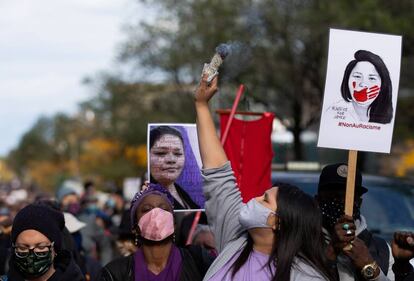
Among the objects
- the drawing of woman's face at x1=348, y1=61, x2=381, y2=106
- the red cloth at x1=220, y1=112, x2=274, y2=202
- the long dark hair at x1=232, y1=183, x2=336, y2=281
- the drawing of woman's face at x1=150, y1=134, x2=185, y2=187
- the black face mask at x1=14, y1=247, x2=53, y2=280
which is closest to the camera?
the long dark hair at x1=232, y1=183, x2=336, y2=281

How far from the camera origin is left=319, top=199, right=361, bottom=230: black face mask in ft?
15.1

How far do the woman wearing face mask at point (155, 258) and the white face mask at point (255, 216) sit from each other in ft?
1.84

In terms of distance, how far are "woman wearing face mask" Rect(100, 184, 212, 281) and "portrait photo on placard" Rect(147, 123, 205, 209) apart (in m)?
1.19

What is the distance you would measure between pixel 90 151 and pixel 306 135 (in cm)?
4535

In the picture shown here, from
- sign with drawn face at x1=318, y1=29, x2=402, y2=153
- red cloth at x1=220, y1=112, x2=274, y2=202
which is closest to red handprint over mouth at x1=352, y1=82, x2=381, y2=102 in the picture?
sign with drawn face at x1=318, y1=29, x2=402, y2=153

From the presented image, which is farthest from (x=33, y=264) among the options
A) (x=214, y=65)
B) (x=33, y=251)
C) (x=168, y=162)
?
(x=168, y=162)

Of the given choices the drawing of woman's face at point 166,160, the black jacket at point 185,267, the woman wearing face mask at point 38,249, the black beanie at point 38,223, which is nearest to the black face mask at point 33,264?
the woman wearing face mask at point 38,249

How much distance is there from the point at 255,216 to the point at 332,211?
95cm

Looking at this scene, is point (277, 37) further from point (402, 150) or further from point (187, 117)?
point (402, 150)

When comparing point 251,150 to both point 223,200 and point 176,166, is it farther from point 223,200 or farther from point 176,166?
point 223,200

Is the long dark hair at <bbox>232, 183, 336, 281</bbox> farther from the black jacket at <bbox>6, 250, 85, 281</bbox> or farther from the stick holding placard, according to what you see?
the black jacket at <bbox>6, 250, 85, 281</bbox>

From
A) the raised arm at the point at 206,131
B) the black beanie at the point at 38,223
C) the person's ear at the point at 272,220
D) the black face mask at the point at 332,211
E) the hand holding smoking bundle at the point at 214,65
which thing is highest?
the hand holding smoking bundle at the point at 214,65

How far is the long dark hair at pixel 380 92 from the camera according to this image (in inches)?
180

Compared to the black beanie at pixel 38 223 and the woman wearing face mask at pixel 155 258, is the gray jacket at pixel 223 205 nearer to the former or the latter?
the woman wearing face mask at pixel 155 258
